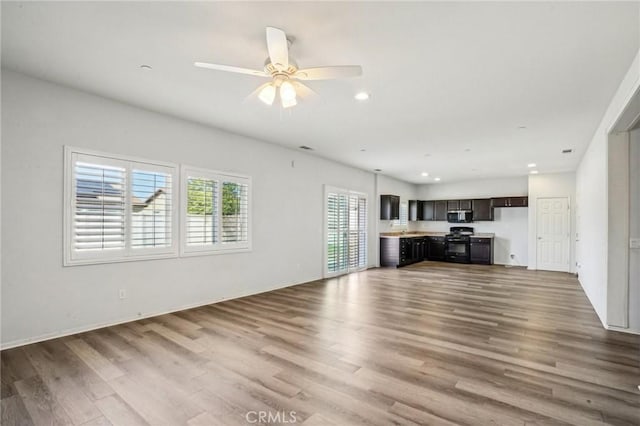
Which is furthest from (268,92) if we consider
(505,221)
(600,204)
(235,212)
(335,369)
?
(505,221)

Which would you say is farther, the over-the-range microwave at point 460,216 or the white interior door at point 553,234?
the over-the-range microwave at point 460,216

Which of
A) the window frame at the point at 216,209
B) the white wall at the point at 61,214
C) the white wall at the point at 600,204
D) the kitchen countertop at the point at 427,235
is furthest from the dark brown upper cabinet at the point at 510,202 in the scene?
the window frame at the point at 216,209

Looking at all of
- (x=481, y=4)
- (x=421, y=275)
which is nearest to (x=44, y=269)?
(x=481, y=4)

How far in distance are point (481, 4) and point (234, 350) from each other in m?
3.44

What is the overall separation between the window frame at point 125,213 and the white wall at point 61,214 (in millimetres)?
63

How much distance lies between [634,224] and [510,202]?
5995 mm

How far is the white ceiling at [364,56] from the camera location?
86.1 inches

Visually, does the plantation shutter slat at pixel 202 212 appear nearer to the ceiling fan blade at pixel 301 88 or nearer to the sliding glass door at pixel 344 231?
the ceiling fan blade at pixel 301 88

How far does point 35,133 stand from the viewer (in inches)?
129

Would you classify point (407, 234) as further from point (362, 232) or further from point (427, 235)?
point (362, 232)

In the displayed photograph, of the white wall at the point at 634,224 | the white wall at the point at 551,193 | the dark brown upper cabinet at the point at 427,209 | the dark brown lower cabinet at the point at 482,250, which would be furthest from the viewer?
the dark brown upper cabinet at the point at 427,209

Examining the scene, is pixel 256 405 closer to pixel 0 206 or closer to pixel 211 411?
pixel 211 411

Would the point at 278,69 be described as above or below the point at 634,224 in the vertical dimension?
above

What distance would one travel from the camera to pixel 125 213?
3928 millimetres
